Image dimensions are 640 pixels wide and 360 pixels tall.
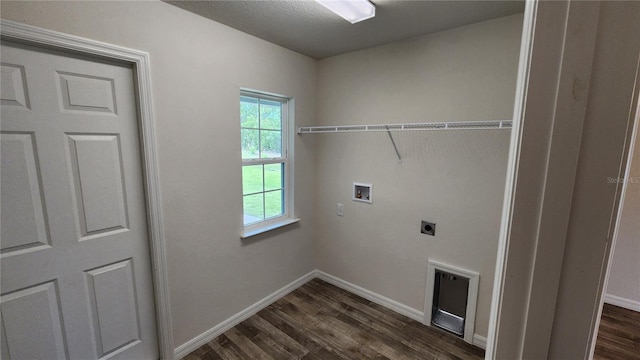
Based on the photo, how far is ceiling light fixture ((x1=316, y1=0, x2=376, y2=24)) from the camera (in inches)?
60.1

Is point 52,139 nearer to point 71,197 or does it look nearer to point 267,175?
point 71,197

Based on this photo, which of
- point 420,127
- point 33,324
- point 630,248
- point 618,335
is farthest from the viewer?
point 630,248

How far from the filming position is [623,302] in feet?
8.04

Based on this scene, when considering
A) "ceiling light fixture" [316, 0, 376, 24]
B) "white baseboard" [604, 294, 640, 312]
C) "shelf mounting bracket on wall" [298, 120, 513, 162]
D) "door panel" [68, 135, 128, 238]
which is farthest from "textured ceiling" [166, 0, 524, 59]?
"white baseboard" [604, 294, 640, 312]

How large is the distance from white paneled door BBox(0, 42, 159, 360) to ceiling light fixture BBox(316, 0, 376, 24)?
1260 mm

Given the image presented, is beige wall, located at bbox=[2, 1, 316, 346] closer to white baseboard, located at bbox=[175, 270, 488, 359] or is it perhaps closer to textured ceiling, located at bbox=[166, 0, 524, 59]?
white baseboard, located at bbox=[175, 270, 488, 359]

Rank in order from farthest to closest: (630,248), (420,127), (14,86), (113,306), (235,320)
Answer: (630,248) < (235,320) < (420,127) < (113,306) < (14,86)

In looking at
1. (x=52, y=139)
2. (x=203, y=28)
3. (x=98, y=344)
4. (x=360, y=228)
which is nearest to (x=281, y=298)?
(x=360, y=228)

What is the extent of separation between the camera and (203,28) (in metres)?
1.80

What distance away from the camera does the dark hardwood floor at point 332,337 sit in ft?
6.43

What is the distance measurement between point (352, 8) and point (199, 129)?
4.24ft

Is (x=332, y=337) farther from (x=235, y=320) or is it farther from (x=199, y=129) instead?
(x=199, y=129)

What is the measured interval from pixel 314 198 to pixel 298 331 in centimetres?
130

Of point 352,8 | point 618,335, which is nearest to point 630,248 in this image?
point 618,335
